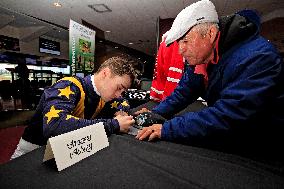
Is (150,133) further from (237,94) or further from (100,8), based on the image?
(100,8)

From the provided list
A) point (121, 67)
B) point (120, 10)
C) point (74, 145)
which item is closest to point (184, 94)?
point (121, 67)

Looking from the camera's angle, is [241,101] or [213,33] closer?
[241,101]

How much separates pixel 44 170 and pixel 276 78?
796 millimetres

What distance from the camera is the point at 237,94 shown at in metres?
0.78

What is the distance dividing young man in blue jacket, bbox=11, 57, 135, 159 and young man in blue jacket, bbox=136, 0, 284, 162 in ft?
0.99

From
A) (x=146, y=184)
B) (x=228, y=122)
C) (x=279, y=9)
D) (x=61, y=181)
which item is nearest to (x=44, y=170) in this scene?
(x=61, y=181)

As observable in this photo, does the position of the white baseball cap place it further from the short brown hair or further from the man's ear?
the short brown hair

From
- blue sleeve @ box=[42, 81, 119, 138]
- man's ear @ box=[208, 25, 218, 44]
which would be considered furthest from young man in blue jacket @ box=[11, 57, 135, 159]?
man's ear @ box=[208, 25, 218, 44]

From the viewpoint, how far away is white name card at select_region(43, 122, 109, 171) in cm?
58

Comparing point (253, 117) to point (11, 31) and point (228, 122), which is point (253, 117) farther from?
point (11, 31)

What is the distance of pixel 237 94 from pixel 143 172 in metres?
0.45

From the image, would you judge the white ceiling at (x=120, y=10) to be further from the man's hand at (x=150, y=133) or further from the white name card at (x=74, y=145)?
the white name card at (x=74, y=145)

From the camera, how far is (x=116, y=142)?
2.59 feet

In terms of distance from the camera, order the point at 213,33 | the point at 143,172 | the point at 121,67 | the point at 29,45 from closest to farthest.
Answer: the point at 143,172
the point at 213,33
the point at 121,67
the point at 29,45
